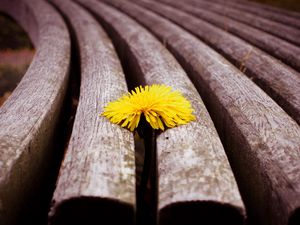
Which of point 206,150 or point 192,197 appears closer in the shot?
point 192,197

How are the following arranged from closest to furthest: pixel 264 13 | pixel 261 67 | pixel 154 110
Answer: pixel 154 110 < pixel 261 67 < pixel 264 13

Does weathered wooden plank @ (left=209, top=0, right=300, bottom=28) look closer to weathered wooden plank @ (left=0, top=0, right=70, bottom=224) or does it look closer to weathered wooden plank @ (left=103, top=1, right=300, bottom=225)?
weathered wooden plank @ (left=103, top=1, right=300, bottom=225)

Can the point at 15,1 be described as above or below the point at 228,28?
above

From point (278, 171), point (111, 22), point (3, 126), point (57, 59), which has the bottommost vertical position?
point (278, 171)

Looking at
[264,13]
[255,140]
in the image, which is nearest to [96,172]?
[255,140]

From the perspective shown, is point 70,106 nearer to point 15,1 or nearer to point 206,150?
point 206,150

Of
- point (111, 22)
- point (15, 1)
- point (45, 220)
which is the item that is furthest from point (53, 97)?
point (15, 1)

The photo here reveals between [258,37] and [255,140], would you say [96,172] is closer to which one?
[255,140]
